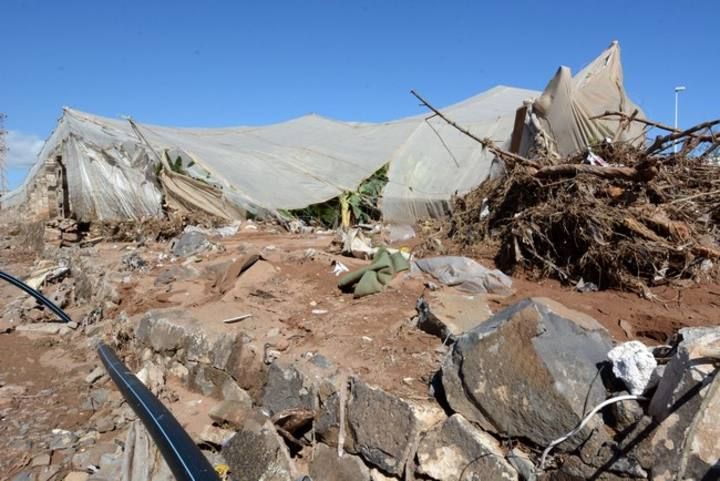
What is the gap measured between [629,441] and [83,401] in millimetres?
4134

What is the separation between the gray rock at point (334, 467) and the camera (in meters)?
2.76

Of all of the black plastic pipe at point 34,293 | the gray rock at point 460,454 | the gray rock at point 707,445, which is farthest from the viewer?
the black plastic pipe at point 34,293

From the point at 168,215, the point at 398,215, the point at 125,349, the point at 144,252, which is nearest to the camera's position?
the point at 125,349

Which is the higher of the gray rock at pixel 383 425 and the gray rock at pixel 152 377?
the gray rock at pixel 383 425

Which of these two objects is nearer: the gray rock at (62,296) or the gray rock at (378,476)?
the gray rock at (378,476)

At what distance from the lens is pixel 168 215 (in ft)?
32.4

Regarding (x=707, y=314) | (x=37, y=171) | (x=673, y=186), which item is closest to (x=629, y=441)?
(x=707, y=314)

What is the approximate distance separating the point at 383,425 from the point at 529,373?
835mm

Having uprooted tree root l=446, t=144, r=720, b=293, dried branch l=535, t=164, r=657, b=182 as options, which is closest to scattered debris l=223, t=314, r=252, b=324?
uprooted tree root l=446, t=144, r=720, b=293

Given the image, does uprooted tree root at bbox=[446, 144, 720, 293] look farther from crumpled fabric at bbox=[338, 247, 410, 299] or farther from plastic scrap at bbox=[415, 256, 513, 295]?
crumpled fabric at bbox=[338, 247, 410, 299]

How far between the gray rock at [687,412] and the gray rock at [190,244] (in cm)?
614

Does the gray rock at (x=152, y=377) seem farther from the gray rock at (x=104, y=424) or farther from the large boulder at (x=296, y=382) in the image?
the large boulder at (x=296, y=382)

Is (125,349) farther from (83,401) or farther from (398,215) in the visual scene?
(398,215)

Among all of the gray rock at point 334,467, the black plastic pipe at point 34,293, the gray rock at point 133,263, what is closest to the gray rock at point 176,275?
the gray rock at point 133,263
